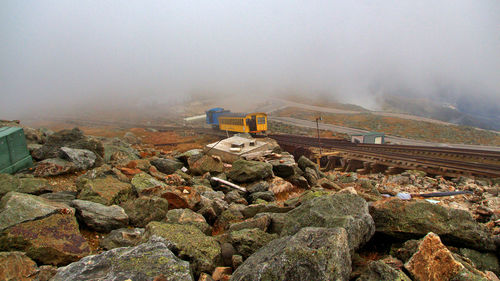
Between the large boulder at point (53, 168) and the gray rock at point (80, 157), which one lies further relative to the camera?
the gray rock at point (80, 157)

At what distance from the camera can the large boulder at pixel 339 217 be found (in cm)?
420

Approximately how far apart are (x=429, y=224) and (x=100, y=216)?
20.1 feet

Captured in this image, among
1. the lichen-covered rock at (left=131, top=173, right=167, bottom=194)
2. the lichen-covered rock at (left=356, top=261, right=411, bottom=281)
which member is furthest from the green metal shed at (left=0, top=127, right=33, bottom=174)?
the lichen-covered rock at (left=356, top=261, right=411, bottom=281)

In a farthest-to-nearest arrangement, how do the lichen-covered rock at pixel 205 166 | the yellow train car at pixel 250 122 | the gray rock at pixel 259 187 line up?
1. the yellow train car at pixel 250 122
2. the lichen-covered rock at pixel 205 166
3. the gray rock at pixel 259 187

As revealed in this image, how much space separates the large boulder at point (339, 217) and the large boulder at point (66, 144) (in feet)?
29.5

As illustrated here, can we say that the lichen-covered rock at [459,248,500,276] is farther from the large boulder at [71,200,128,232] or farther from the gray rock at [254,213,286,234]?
the large boulder at [71,200,128,232]

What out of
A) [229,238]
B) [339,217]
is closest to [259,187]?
[229,238]

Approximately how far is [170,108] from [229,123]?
53555 mm

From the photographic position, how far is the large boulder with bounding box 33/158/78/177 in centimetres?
895

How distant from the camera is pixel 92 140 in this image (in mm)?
11859

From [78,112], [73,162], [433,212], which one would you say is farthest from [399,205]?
[78,112]

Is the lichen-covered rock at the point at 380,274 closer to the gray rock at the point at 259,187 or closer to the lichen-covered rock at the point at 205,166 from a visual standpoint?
the gray rock at the point at 259,187

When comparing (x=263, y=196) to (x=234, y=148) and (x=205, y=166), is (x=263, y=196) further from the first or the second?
(x=234, y=148)

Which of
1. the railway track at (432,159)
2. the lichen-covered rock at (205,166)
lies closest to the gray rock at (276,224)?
the lichen-covered rock at (205,166)
